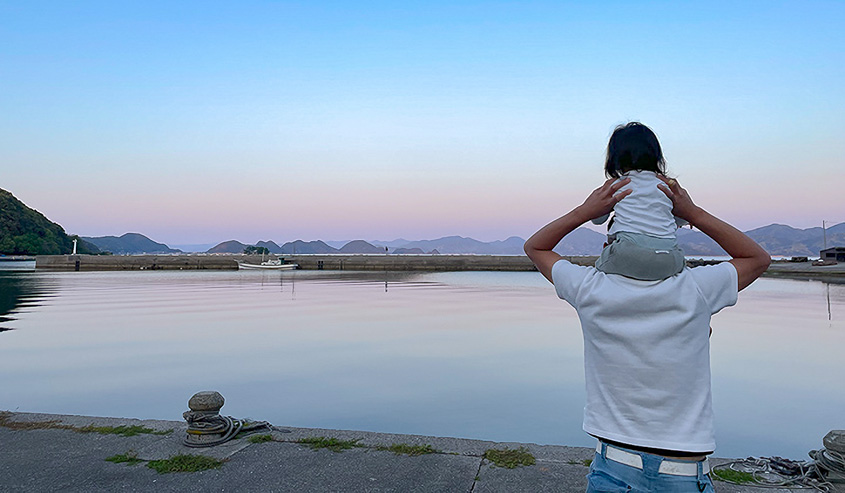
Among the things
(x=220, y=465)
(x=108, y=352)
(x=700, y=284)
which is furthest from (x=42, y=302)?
(x=700, y=284)

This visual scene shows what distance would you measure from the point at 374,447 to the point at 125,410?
6.14 meters

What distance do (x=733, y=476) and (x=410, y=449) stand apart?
271cm

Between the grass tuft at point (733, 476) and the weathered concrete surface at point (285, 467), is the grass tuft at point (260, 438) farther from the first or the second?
the grass tuft at point (733, 476)

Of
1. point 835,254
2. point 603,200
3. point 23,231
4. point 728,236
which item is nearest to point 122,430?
point 603,200

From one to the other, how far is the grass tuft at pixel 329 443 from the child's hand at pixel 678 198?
4.21 m

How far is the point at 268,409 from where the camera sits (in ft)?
30.3

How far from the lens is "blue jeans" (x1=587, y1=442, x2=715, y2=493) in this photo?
1.64m

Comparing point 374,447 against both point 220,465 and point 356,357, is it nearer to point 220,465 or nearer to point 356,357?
point 220,465

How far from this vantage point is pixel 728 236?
1.86 metres

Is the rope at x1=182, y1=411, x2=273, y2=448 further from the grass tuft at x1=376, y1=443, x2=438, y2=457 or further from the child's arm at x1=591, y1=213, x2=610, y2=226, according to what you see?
the child's arm at x1=591, y1=213, x2=610, y2=226

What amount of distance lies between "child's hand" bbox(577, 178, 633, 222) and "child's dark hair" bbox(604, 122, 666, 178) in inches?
2.7

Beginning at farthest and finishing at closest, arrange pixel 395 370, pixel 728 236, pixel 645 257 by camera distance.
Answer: pixel 395 370, pixel 728 236, pixel 645 257

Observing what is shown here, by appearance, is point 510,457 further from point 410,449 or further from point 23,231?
point 23,231

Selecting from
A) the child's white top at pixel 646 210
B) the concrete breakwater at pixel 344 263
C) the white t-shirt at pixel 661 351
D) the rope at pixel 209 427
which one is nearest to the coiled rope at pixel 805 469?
the white t-shirt at pixel 661 351
